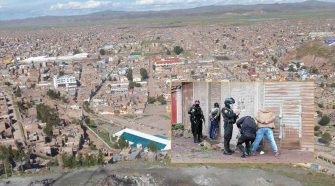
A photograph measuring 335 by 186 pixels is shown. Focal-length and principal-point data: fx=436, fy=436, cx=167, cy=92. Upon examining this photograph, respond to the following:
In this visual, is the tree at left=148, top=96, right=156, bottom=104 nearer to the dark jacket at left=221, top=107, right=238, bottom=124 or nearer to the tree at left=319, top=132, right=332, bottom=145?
the tree at left=319, top=132, right=332, bottom=145

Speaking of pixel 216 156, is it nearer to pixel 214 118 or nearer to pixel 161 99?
pixel 214 118

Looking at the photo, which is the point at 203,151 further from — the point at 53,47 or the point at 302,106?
the point at 53,47

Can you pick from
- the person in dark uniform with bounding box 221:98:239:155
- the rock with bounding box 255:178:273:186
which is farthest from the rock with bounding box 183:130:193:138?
the rock with bounding box 255:178:273:186

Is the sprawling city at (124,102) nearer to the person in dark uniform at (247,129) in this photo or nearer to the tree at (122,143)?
the tree at (122,143)

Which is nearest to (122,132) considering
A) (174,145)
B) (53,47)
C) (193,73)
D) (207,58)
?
(193,73)

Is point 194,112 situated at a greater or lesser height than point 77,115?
greater

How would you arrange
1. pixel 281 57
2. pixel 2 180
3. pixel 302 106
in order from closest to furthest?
pixel 302 106, pixel 2 180, pixel 281 57

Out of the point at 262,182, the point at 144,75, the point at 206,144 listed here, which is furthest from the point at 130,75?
the point at 206,144
